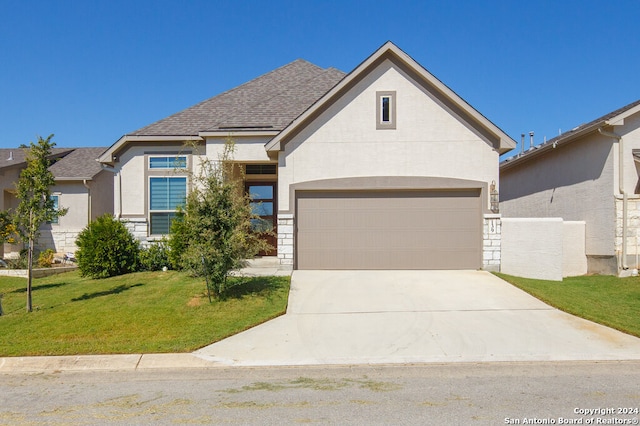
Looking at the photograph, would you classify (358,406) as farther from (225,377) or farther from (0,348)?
(0,348)

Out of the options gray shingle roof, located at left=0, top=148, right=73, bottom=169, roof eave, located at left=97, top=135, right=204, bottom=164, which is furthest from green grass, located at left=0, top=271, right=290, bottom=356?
gray shingle roof, located at left=0, top=148, right=73, bottom=169

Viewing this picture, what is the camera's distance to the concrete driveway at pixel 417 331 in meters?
6.63

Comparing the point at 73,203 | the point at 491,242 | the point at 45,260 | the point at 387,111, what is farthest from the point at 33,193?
the point at 491,242

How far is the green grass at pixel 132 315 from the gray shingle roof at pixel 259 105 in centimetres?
523

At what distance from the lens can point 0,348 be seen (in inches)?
276

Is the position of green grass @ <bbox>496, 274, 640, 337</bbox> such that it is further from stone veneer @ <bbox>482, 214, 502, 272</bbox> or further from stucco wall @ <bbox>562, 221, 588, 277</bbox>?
stucco wall @ <bbox>562, 221, 588, 277</bbox>

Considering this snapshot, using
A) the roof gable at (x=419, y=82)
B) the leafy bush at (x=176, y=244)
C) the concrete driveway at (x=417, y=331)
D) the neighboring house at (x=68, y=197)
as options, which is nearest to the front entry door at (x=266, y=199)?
the leafy bush at (x=176, y=244)

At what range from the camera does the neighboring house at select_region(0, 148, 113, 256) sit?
18.8 meters

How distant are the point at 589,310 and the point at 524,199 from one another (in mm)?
11505

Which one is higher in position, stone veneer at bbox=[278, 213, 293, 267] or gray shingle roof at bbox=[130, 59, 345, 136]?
gray shingle roof at bbox=[130, 59, 345, 136]

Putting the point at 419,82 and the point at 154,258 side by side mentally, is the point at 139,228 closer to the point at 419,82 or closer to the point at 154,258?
the point at 154,258

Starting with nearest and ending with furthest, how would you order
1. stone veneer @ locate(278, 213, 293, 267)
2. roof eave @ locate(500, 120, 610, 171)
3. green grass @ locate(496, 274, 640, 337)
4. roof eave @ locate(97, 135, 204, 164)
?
green grass @ locate(496, 274, 640, 337)
stone veneer @ locate(278, 213, 293, 267)
roof eave @ locate(500, 120, 610, 171)
roof eave @ locate(97, 135, 204, 164)

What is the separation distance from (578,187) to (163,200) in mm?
14415

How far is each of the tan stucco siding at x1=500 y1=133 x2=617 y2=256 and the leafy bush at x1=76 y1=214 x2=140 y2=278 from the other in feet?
48.8
